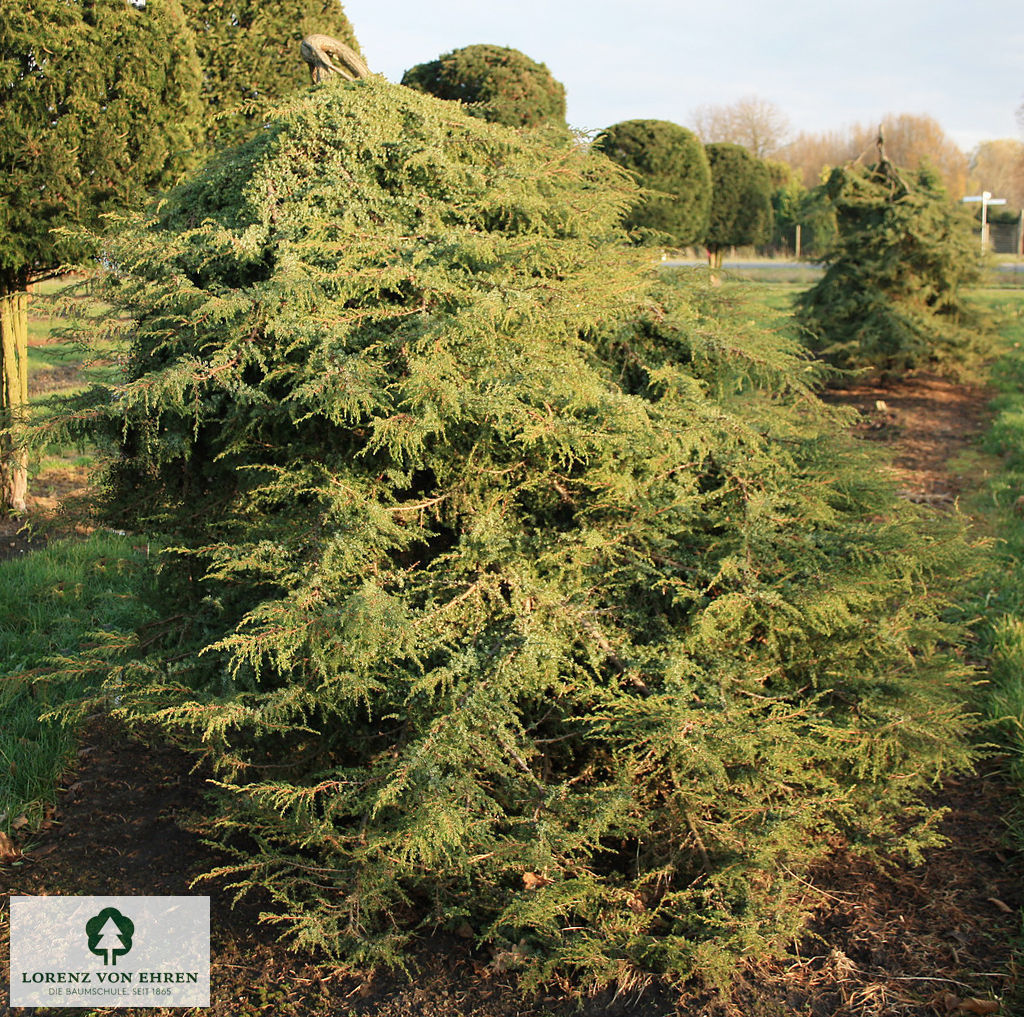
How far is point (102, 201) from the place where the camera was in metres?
5.27

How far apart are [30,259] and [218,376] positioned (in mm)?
3325

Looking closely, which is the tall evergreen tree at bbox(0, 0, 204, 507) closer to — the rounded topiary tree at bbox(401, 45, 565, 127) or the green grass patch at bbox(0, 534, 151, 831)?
the green grass patch at bbox(0, 534, 151, 831)

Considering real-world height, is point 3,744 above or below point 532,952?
above

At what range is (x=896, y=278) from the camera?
9.62m

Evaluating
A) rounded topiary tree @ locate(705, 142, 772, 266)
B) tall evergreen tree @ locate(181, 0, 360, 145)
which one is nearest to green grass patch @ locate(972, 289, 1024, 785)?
tall evergreen tree @ locate(181, 0, 360, 145)

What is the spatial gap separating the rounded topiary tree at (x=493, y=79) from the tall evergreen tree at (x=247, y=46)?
6.87 ft

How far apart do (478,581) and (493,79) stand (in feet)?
25.8

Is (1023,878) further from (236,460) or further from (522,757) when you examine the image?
(236,460)

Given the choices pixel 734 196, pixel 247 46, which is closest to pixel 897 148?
pixel 734 196

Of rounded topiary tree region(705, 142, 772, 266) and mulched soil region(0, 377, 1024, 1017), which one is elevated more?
rounded topiary tree region(705, 142, 772, 266)

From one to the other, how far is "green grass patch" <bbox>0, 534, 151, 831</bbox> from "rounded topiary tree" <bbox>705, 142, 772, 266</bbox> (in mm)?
17334

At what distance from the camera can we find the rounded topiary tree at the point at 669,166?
14.1 meters

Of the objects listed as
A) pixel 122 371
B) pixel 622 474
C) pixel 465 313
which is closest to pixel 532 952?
pixel 622 474

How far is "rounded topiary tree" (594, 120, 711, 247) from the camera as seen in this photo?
46.4 feet
